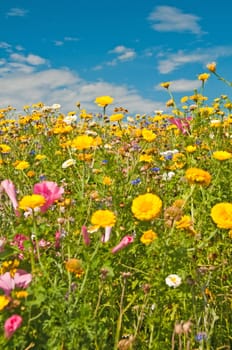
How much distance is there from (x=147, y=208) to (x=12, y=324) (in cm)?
56

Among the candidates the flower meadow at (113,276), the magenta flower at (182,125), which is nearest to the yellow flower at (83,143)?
the flower meadow at (113,276)

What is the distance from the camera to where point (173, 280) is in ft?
5.65

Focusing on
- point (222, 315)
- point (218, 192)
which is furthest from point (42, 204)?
point (218, 192)

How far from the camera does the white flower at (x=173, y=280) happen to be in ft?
5.60

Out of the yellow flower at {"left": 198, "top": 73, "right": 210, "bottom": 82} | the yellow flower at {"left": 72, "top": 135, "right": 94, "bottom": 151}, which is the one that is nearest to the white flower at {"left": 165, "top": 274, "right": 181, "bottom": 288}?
the yellow flower at {"left": 72, "top": 135, "right": 94, "bottom": 151}

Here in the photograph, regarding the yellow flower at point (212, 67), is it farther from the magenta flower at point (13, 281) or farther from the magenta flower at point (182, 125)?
the magenta flower at point (13, 281)

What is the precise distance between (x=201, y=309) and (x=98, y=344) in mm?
432

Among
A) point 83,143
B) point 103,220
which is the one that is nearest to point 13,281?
point 103,220

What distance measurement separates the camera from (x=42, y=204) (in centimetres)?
169

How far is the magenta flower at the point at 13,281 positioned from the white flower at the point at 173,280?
430 millimetres

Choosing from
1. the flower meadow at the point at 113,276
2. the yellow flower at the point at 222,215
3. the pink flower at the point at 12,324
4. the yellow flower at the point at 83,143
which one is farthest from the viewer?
the yellow flower at the point at 83,143

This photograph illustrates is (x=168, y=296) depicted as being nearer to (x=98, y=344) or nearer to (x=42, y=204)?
(x=98, y=344)

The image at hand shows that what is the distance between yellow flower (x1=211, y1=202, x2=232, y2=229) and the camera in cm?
177

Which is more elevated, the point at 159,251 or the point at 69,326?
the point at 159,251
